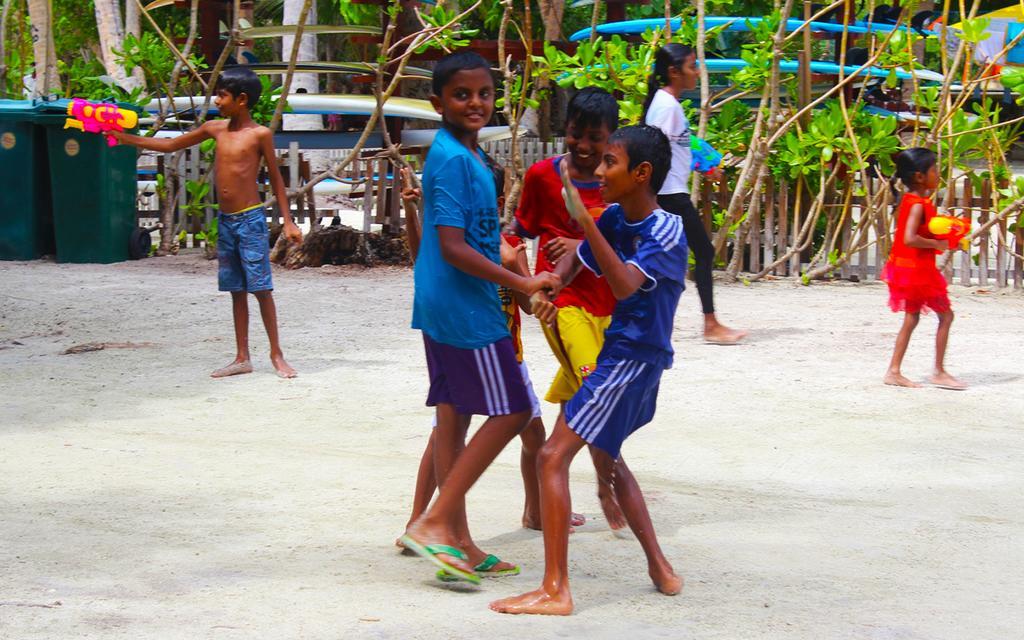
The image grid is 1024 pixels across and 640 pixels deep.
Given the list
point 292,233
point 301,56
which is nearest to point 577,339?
point 292,233

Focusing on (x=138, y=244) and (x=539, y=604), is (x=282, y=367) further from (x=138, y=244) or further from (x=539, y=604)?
(x=138, y=244)

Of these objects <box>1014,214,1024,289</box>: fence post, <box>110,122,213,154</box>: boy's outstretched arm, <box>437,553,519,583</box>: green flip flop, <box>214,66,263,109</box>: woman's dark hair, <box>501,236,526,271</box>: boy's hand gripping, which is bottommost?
<box>437,553,519,583</box>: green flip flop

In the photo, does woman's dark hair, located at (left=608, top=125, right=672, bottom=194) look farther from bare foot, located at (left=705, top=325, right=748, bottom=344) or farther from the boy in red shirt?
bare foot, located at (left=705, top=325, right=748, bottom=344)

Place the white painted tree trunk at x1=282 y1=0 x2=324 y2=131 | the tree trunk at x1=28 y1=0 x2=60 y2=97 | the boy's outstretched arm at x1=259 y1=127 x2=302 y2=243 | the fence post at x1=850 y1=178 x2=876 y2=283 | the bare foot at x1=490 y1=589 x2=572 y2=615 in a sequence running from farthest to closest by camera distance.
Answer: the white painted tree trunk at x1=282 y1=0 x2=324 y2=131, the tree trunk at x1=28 y1=0 x2=60 y2=97, the fence post at x1=850 y1=178 x2=876 y2=283, the boy's outstretched arm at x1=259 y1=127 x2=302 y2=243, the bare foot at x1=490 y1=589 x2=572 y2=615

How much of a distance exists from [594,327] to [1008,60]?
66.5 feet

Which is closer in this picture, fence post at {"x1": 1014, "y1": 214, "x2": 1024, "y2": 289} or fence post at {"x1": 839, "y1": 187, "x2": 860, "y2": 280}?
fence post at {"x1": 1014, "y1": 214, "x2": 1024, "y2": 289}

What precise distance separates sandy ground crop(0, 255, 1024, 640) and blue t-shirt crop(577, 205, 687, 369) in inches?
28.2

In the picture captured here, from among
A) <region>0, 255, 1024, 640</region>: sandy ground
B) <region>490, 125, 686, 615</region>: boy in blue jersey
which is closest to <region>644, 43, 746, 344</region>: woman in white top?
<region>0, 255, 1024, 640</region>: sandy ground

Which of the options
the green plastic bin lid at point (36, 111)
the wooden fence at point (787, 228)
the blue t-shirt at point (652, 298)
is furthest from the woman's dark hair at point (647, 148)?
the green plastic bin lid at point (36, 111)

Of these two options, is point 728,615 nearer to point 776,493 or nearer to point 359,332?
point 776,493

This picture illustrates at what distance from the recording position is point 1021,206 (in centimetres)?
972

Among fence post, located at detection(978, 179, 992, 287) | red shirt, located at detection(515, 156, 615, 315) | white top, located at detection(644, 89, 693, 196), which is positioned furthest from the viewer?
fence post, located at detection(978, 179, 992, 287)

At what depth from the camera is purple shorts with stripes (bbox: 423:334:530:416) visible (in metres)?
3.62

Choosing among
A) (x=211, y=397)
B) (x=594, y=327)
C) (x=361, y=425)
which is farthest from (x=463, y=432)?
(x=211, y=397)
